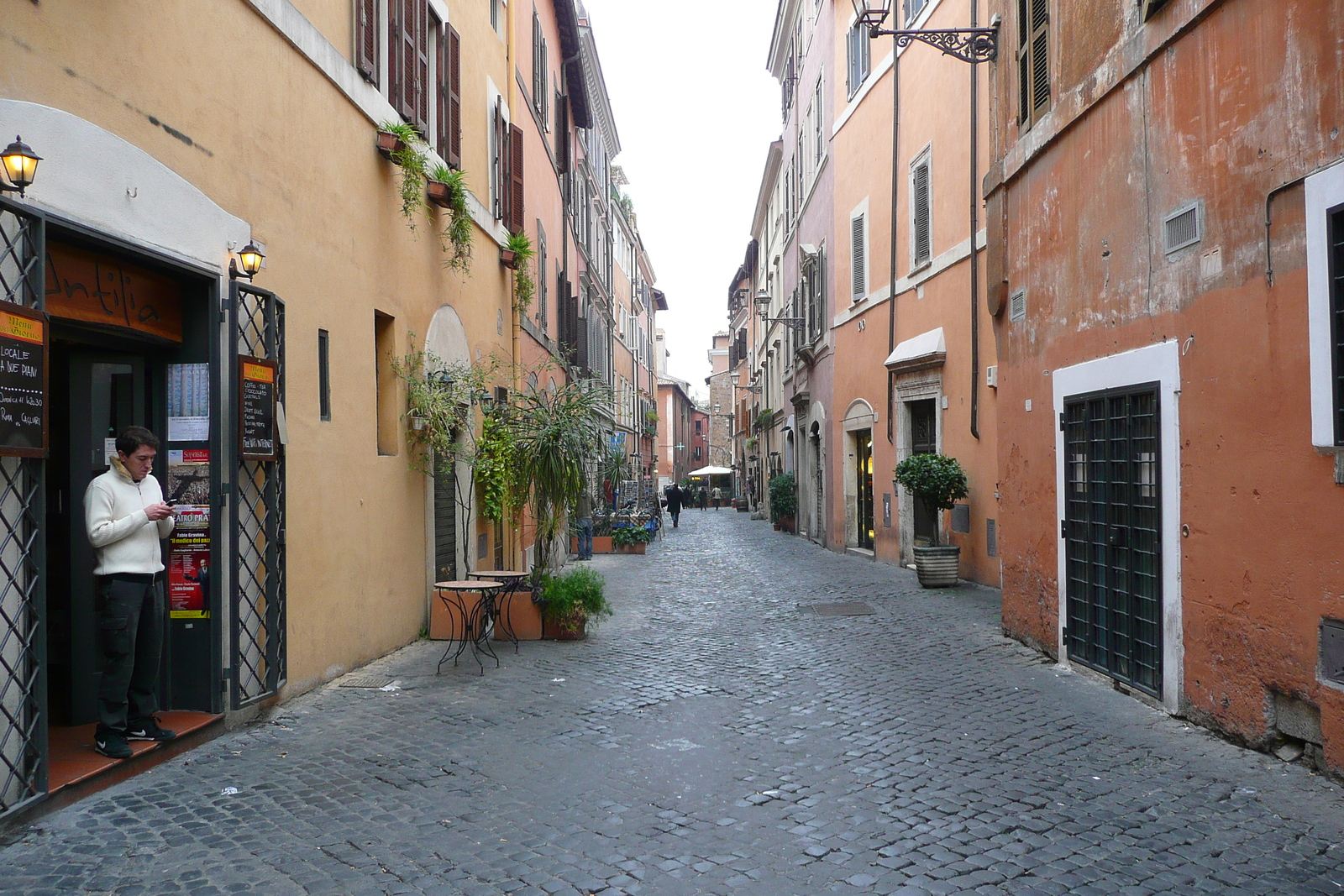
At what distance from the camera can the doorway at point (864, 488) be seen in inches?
764

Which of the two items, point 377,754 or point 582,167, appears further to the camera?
point 582,167

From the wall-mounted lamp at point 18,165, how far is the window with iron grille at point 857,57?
635 inches

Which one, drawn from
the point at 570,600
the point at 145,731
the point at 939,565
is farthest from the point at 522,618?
the point at 939,565

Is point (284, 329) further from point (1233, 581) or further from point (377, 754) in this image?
point (1233, 581)

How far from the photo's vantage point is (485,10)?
41.8 ft

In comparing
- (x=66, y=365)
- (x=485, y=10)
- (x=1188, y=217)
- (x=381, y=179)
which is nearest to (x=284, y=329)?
(x=66, y=365)

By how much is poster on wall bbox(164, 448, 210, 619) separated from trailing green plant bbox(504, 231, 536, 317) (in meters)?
7.90

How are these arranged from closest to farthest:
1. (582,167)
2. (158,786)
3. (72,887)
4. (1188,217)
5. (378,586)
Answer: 1. (72,887)
2. (158,786)
3. (1188,217)
4. (378,586)
5. (582,167)

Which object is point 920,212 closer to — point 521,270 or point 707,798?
point 521,270

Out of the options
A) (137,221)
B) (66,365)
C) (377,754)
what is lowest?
(377,754)

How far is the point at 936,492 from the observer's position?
1336 centimetres

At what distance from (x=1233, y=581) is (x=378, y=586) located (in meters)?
6.43

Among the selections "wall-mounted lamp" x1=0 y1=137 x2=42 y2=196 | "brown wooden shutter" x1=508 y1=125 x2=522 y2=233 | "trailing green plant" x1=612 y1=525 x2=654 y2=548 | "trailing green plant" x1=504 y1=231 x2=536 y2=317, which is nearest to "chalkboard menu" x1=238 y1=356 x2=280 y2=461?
"wall-mounted lamp" x1=0 y1=137 x2=42 y2=196

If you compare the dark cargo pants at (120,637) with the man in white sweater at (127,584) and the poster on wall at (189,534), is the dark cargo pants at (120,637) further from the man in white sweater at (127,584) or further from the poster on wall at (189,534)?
the poster on wall at (189,534)
